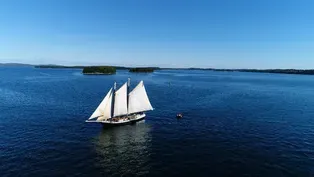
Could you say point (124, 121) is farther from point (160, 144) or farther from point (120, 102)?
point (160, 144)

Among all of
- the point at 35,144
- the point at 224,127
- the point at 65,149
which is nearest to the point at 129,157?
the point at 65,149

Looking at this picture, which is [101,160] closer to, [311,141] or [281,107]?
[311,141]

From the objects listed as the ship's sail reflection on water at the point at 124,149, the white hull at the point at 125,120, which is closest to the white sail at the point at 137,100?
the white hull at the point at 125,120

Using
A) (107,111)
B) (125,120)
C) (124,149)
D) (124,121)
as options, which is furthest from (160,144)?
(107,111)

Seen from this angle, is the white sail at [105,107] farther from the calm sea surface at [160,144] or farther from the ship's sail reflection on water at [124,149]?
the calm sea surface at [160,144]

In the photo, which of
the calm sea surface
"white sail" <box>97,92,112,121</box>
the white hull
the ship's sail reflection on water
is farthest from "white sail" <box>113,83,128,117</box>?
the calm sea surface

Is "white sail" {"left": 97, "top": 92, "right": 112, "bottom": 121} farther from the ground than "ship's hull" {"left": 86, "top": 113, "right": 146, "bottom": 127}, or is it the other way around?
"white sail" {"left": 97, "top": 92, "right": 112, "bottom": 121}

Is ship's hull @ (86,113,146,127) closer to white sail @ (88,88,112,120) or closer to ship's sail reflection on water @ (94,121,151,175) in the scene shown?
ship's sail reflection on water @ (94,121,151,175)
